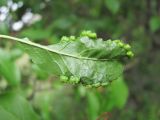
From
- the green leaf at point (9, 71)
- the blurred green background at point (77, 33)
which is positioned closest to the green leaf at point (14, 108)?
the blurred green background at point (77, 33)

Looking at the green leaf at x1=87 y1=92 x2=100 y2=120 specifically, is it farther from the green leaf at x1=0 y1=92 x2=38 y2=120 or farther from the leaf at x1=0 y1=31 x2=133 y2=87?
the leaf at x1=0 y1=31 x2=133 y2=87

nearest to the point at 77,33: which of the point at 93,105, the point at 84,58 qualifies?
the point at 93,105

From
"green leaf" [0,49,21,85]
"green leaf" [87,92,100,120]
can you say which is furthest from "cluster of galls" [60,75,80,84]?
"green leaf" [87,92,100,120]

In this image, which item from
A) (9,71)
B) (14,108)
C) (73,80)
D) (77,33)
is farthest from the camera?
(77,33)

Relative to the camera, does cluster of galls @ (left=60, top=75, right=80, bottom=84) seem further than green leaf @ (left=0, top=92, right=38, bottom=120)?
No

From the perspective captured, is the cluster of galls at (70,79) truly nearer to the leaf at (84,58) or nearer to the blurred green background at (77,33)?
the leaf at (84,58)

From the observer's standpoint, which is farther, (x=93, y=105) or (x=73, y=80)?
(x=93, y=105)

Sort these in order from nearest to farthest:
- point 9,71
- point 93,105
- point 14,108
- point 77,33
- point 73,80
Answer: point 73,80, point 14,108, point 9,71, point 93,105, point 77,33

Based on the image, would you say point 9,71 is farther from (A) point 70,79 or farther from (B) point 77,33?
(B) point 77,33
